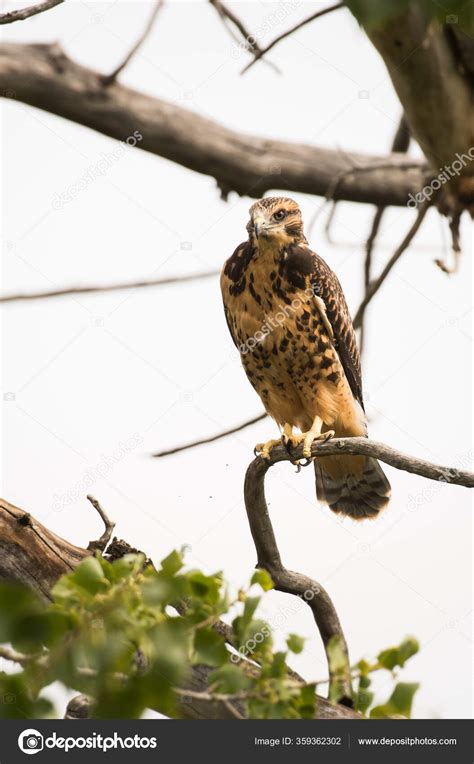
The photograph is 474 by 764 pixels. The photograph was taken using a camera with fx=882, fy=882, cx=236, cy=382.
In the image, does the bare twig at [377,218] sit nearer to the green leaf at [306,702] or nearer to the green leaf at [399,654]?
the green leaf at [399,654]

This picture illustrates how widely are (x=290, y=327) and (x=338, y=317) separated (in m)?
0.33

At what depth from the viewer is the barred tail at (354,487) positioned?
5.08 meters

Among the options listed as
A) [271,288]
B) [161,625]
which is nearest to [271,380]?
[271,288]

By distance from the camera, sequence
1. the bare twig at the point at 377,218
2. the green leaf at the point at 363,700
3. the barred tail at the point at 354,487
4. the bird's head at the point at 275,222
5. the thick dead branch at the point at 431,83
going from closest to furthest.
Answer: the green leaf at the point at 363,700 → the thick dead branch at the point at 431,83 → the bare twig at the point at 377,218 → the bird's head at the point at 275,222 → the barred tail at the point at 354,487

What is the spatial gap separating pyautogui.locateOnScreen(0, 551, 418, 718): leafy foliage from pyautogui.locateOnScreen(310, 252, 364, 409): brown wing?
93.1 inches

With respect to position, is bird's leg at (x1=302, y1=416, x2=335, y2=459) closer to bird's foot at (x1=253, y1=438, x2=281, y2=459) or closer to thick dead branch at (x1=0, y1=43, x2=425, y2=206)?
bird's foot at (x1=253, y1=438, x2=281, y2=459)

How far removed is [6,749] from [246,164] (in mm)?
3199

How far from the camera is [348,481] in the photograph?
5.13m

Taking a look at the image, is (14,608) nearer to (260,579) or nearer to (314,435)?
(260,579)

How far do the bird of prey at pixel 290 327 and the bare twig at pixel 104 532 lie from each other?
108 centimetres

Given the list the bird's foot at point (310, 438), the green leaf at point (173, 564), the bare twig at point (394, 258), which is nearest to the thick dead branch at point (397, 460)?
the bird's foot at point (310, 438)

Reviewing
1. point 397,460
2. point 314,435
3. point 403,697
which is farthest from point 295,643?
point 314,435

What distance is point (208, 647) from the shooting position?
2.13m

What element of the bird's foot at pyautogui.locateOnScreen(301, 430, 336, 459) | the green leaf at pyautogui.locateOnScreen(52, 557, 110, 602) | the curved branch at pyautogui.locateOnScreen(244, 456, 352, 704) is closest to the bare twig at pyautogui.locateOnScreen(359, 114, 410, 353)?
the bird's foot at pyautogui.locateOnScreen(301, 430, 336, 459)
